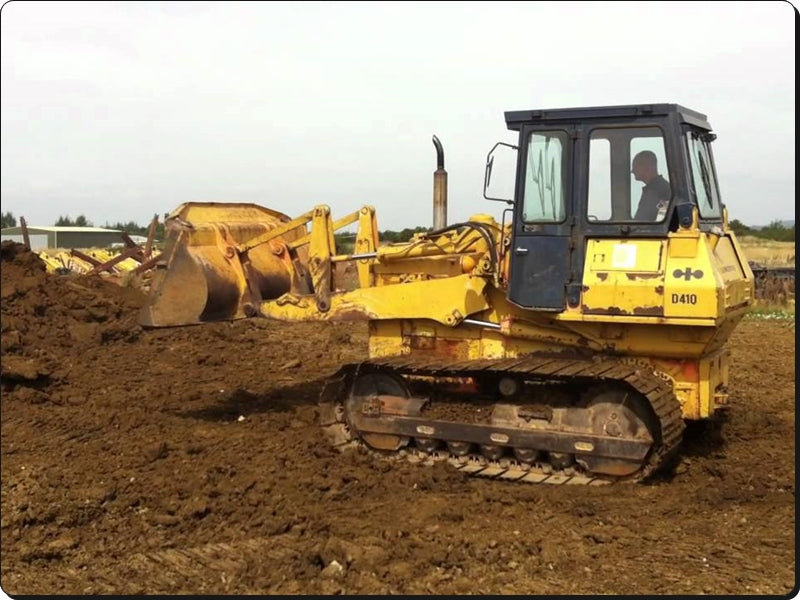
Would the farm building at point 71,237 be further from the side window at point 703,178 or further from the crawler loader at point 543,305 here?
the side window at point 703,178

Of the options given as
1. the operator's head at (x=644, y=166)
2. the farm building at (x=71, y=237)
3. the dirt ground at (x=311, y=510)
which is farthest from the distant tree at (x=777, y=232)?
the operator's head at (x=644, y=166)

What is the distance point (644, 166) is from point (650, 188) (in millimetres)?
189

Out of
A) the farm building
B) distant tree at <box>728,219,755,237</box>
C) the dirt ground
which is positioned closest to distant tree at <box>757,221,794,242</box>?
distant tree at <box>728,219,755,237</box>

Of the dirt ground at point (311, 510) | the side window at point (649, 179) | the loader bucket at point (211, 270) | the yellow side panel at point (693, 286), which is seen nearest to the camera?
the dirt ground at point (311, 510)

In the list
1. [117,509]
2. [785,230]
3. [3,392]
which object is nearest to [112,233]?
[785,230]

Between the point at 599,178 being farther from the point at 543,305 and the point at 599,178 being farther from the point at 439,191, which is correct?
the point at 439,191

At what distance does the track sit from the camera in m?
6.64

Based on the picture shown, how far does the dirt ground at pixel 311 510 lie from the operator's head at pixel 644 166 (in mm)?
2495

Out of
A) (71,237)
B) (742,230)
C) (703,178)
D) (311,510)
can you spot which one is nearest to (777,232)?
(742,230)

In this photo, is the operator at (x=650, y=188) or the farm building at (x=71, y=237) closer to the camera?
the operator at (x=650, y=188)

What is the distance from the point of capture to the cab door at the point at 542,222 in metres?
7.02

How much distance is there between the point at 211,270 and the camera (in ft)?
26.9

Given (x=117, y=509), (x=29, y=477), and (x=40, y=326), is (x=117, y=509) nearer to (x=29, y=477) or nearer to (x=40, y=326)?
(x=29, y=477)

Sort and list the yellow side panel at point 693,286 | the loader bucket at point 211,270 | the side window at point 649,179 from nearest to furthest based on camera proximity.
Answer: the yellow side panel at point 693,286, the side window at point 649,179, the loader bucket at point 211,270
